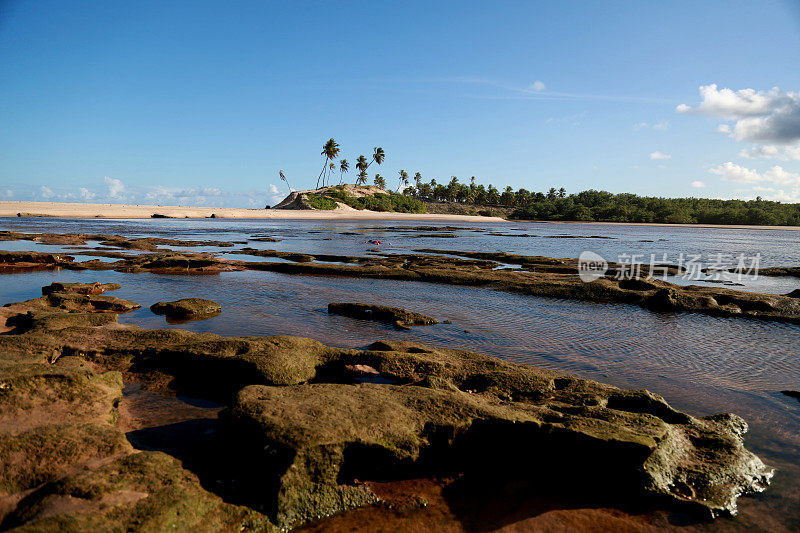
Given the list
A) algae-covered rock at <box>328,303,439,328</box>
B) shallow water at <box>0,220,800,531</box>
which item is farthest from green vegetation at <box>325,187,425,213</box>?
algae-covered rock at <box>328,303,439,328</box>

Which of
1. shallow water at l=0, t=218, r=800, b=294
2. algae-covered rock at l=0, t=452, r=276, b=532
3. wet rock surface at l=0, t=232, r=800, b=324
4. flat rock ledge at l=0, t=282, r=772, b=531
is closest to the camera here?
algae-covered rock at l=0, t=452, r=276, b=532

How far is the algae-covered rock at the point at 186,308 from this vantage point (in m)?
10.5

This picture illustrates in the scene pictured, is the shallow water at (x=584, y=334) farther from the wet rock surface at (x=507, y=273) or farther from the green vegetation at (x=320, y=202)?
the green vegetation at (x=320, y=202)

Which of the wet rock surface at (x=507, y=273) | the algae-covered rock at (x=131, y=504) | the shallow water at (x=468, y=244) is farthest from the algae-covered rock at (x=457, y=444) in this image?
the shallow water at (x=468, y=244)

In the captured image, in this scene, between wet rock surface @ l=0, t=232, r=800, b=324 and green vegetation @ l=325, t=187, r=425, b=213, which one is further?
green vegetation @ l=325, t=187, r=425, b=213

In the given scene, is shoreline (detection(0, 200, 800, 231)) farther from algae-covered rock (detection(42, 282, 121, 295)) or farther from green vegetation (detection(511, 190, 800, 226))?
algae-covered rock (detection(42, 282, 121, 295))

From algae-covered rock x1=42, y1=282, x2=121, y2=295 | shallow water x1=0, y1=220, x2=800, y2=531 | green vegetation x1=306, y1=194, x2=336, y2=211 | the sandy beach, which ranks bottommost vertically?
shallow water x1=0, y1=220, x2=800, y2=531

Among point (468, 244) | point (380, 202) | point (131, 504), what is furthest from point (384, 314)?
point (380, 202)

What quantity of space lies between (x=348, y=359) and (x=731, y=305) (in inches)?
484

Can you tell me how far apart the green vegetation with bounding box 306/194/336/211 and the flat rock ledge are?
107 meters

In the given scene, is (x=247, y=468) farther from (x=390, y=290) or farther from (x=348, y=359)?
(x=390, y=290)

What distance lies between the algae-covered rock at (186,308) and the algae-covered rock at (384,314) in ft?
10.1

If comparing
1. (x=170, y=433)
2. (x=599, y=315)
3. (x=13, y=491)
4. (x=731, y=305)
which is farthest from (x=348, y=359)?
(x=731, y=305)

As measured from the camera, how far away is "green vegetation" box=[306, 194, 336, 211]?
111 m
